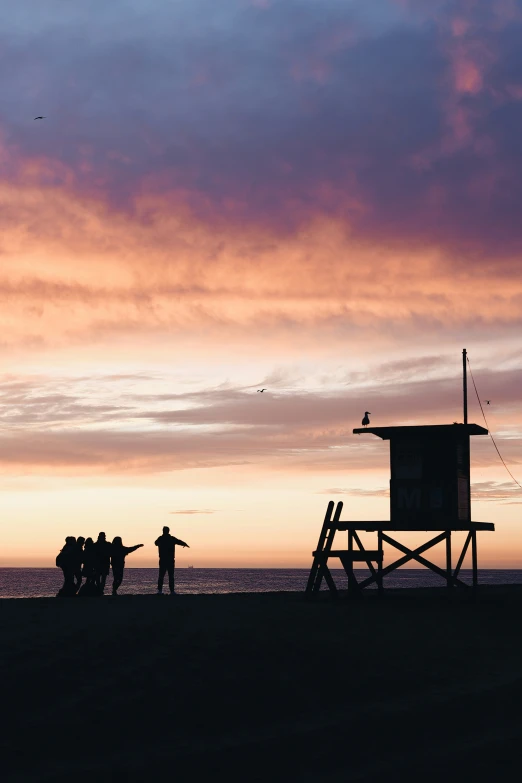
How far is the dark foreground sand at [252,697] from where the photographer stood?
38.4ft

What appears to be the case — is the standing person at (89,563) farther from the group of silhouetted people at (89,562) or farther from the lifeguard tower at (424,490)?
the lifeguard tower at (424,490)

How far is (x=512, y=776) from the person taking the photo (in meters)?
11.2

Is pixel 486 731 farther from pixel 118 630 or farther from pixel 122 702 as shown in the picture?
pixel 118 630

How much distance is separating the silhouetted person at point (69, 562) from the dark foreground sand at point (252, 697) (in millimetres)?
5614

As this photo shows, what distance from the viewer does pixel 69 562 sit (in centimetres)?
2888

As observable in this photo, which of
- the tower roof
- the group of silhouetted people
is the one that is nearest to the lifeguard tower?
the tower roof

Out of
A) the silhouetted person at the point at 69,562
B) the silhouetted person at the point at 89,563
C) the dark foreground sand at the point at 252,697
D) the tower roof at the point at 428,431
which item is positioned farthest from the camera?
the tower roof at the point at 428,431

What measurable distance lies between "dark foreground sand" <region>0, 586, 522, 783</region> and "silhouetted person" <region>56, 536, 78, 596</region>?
561 centimetres

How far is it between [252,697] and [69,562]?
49.4 feet

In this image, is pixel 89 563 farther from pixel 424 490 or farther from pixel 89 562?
pixel 424 490

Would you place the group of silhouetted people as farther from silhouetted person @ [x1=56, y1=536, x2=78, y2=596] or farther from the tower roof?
the tower roof

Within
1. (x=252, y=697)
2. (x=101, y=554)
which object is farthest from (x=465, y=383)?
(x=252, y=697)

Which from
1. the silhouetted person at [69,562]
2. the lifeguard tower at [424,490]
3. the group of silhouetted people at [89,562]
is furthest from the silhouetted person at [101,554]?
the lifeguard tower at [424,490]

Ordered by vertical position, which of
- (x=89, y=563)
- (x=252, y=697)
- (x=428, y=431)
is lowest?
(x=252, y=697)
